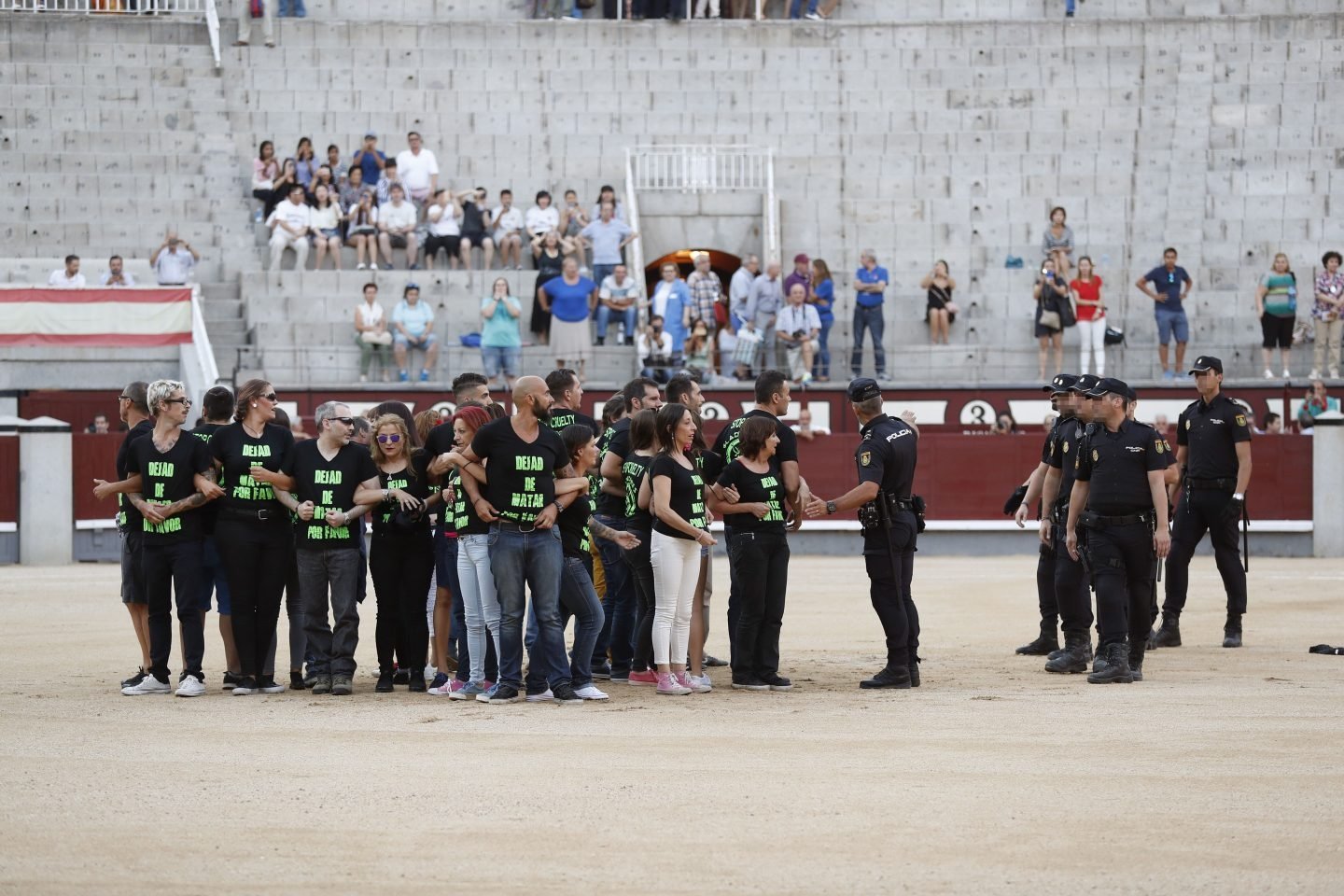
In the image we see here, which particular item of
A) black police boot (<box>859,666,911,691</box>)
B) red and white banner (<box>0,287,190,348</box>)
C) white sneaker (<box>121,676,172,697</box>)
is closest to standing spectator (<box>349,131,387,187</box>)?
red and white banner (<box>0,287,190,348</box>)

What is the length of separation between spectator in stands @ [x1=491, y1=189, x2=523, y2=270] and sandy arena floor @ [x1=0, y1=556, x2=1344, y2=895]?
47.5 ft

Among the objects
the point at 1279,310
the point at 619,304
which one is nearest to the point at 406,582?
the point at 619,304

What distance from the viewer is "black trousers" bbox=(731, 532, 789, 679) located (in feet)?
35.1

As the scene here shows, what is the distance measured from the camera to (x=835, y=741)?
887 cm

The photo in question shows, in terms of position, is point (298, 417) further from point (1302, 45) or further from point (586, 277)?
point (1302, 45)

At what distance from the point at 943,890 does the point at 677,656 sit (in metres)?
4.61

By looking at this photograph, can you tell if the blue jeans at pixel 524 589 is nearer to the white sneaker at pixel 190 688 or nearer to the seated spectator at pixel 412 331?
the white sneaker at pixel 190 688

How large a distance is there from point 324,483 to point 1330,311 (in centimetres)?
1749

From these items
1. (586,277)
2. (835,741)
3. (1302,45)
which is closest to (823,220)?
(586,277)

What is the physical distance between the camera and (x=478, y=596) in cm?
1029

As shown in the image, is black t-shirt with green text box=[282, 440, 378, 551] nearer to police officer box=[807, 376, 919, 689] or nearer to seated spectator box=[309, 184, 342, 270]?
police officer box=[807, 376, 919, 689]

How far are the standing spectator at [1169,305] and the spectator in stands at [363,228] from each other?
10.1 m

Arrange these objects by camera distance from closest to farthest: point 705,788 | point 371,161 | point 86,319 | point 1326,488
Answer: point 705,788, point 86,319, point 1326,488, point 371,161

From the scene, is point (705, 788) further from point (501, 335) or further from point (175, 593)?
point (501, 335)
